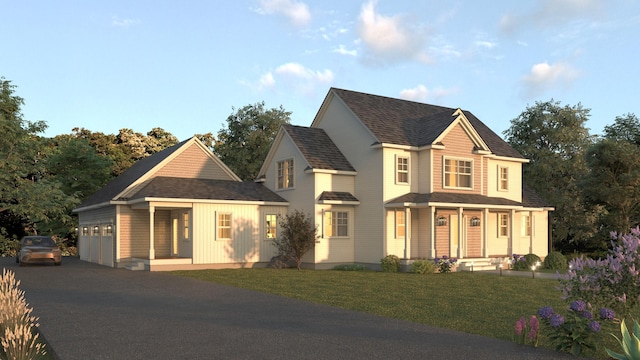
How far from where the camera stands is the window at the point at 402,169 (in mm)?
27578

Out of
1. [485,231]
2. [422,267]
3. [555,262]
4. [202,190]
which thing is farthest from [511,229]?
[202,190]

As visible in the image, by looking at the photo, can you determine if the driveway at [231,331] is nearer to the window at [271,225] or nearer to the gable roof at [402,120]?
the window at [271,225]

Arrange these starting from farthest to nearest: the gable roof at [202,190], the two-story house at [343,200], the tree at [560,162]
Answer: the tree at [560,162] < the two-story house at [343,200] < the gable roof at [202,190]

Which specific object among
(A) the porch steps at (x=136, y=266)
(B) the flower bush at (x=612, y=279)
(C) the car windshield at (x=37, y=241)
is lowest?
(A) the porch steps at (x=136, y=266)

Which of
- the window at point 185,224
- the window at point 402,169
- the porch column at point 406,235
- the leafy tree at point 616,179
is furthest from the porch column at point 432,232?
the leafy tree at point 616,179

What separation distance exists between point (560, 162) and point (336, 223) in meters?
22.1

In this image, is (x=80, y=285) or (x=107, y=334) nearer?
(x=107, y=334)

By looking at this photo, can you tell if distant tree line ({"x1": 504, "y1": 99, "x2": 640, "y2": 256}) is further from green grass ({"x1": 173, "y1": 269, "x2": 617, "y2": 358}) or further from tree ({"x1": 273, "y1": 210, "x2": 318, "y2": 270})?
tree ({"x1": 273, "y1": 210, "x2": 318, "y2": 270})

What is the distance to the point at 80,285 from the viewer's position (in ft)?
61.8

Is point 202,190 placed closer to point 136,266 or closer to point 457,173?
point 136,266

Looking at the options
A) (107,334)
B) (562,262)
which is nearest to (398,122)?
(562,262)

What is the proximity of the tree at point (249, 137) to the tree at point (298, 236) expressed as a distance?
23.6 metres

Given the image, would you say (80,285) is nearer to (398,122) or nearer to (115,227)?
(115,227)

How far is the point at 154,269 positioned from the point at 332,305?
1382 centimetres
